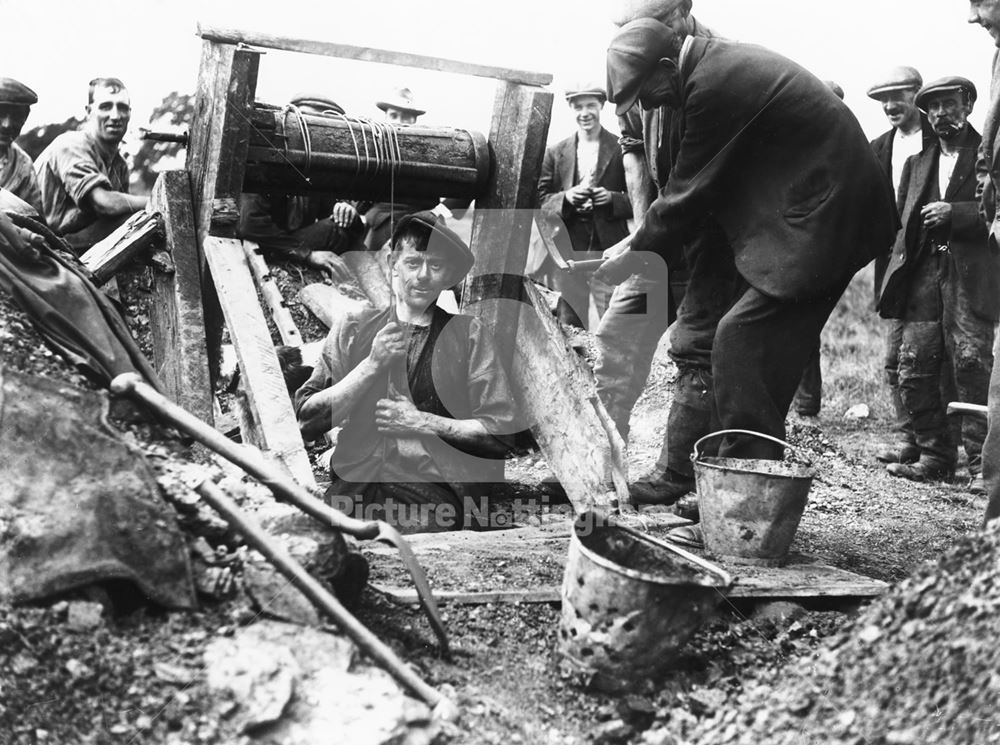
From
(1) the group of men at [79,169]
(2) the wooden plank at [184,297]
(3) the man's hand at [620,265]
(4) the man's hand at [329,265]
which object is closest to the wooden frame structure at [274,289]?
(2) the wooden plank at [184,297]

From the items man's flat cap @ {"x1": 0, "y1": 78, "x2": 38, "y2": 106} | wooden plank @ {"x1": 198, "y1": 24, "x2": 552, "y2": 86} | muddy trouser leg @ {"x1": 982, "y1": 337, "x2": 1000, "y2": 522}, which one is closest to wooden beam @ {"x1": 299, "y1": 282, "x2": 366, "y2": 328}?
wooden plank @ {"x1": 198, "y1": 24, "x2": 552, "y2": 86}

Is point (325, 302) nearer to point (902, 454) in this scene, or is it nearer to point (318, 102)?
point (318, 102)

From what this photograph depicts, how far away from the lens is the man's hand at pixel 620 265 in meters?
5.32

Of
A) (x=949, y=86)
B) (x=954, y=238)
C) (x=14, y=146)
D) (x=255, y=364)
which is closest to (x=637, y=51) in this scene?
(x=255, y=364)

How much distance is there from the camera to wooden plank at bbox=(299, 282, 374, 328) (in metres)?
6.86

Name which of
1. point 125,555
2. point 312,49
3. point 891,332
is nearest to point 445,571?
point 125,555

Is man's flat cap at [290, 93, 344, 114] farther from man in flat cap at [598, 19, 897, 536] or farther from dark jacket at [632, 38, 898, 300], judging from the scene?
dark jacket at [632, 38, 898, 300]

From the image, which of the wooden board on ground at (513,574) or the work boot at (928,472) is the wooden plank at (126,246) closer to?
the wooden board on ground at (513,574)

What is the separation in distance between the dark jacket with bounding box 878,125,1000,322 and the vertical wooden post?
298 centimetres

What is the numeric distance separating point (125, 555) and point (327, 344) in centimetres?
213

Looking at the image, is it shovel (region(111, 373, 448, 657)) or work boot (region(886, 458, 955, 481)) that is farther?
work boot (region(886, 458, 955, 481))

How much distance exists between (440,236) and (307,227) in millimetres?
2971

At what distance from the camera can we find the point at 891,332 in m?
7.91

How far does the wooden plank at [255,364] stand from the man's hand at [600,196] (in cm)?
355
